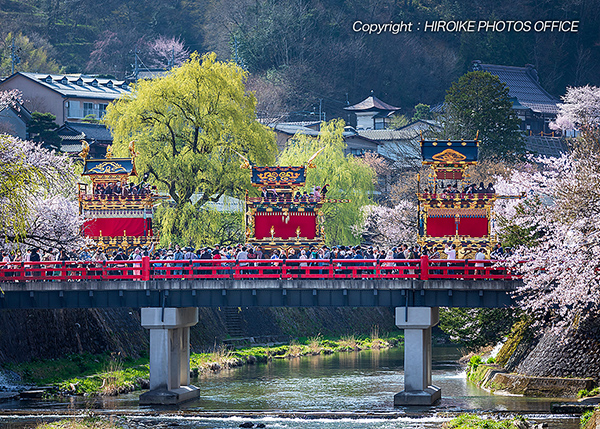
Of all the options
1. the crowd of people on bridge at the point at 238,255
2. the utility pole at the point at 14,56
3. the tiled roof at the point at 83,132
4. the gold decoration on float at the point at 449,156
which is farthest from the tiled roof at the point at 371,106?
the crowd of people on bridge at the point at 238,255

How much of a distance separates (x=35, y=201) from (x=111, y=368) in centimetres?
922

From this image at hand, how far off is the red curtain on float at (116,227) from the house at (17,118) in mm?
36034

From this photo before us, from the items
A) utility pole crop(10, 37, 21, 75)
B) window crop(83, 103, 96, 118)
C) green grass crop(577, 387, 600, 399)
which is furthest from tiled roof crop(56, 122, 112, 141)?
green grass crop(577, 387, 600, 399)

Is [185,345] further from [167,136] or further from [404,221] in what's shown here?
[404,221]

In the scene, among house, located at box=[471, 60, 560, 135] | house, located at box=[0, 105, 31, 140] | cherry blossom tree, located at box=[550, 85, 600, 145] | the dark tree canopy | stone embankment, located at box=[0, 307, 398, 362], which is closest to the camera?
stone embankment, located at box=[0, 307, 398, 362]

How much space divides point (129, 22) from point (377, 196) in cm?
6214

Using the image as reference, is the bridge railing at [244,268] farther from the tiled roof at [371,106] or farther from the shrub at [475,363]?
the tiled roof at [371,106]

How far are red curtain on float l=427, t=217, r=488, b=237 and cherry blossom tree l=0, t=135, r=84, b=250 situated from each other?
61.1 ft

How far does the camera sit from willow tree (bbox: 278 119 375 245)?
71812mm

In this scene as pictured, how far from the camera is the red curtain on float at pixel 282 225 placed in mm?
54000

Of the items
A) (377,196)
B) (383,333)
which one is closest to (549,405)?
(383,333)

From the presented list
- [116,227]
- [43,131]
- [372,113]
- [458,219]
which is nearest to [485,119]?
[458,219]

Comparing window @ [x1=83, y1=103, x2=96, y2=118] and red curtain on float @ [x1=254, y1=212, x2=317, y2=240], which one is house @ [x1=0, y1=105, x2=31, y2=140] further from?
red curtain on float @ [x1=254, y1=212, x2=317, y2=240]

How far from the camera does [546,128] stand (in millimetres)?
122750
